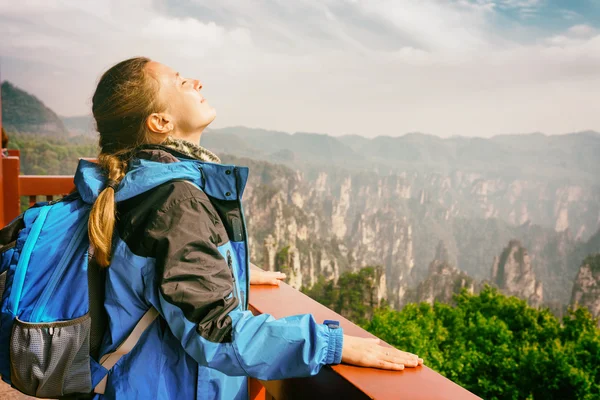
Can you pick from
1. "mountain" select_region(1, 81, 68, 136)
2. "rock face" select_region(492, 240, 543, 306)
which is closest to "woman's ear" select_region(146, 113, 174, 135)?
"mountain" select_region(1, 81, 68, 136)

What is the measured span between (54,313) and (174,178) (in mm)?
307

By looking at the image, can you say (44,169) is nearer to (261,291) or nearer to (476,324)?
(476,324)

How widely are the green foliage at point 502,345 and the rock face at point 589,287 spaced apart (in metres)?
32.2

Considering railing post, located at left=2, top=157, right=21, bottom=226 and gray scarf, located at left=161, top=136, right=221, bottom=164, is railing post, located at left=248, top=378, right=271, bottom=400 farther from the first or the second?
railing post, located at left=2, top=157, right=21, bottom=226

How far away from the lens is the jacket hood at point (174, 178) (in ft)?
3.04

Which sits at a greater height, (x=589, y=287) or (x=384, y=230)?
(x=589, y=287)

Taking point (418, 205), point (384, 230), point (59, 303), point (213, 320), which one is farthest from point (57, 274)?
point (418, 205)

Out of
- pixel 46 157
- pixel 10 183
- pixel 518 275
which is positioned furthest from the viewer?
pixel 518 275

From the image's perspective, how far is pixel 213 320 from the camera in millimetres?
863

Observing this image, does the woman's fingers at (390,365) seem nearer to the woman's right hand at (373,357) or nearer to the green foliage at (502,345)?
the woman's right hand at (373,357)

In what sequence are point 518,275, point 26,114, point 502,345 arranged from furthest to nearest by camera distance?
1. point 518,275
2. point 26,114
3. point 502,345

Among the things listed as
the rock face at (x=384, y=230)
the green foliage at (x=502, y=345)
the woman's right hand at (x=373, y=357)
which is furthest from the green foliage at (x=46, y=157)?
the woman's right hand at (x=373, y=357)

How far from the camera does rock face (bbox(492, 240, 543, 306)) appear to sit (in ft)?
208

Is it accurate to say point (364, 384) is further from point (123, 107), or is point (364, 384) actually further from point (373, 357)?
point (123, 107)
